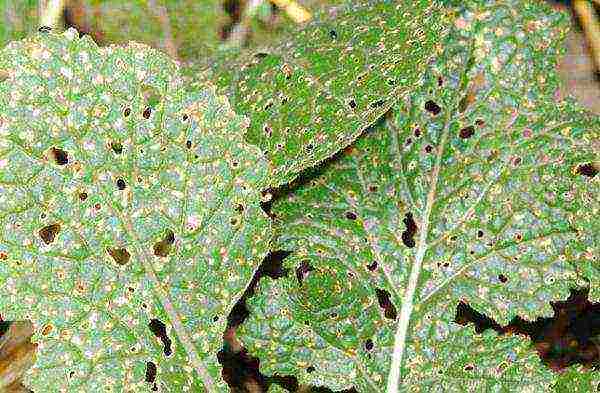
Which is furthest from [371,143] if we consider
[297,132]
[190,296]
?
[190,296]

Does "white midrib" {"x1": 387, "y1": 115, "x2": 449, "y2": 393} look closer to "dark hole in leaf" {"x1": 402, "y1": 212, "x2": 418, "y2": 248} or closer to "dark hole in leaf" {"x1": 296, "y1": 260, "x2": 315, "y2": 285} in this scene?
"dark hole in leaf" {"x1": 402, "y1": 212, "x2": 418, "y2": 248}

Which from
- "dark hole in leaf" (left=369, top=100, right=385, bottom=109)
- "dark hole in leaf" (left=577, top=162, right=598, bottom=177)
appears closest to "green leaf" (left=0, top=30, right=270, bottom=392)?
"dark hole in leaf" (left=369, top=100, right=385, bottom=109)

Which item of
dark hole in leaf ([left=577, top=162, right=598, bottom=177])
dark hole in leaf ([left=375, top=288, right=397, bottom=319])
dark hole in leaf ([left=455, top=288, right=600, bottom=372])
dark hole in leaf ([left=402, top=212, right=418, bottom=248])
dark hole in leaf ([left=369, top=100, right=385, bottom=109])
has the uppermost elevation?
dark hole in leaf ([left=369, top=100, right=385, bottom=109])

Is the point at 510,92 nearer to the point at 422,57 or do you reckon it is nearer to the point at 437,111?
the point at 437,111

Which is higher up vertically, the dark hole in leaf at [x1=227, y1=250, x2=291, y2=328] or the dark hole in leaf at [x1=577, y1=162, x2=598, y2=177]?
the dark hole in leaf at [x1=227, y1=250, x2=291, y2=328]

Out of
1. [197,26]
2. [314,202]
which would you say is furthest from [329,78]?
[197,26]

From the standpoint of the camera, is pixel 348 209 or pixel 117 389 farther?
pixel 348 209

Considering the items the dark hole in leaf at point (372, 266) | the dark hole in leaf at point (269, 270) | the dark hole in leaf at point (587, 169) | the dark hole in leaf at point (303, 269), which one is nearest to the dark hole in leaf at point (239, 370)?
the dark hole in leaf at point (269, 270)
